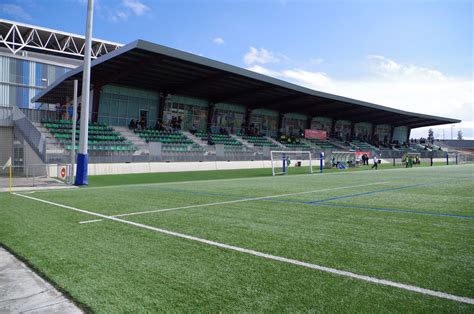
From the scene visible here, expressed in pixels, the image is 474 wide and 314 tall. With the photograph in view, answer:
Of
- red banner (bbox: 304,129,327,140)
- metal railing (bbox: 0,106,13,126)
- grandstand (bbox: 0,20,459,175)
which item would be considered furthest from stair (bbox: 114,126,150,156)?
red banner (bbox: 304,129,327,140)

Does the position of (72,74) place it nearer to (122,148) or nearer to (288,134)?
(122,148)

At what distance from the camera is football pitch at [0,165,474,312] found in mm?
3186

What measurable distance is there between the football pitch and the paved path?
0.13 meters

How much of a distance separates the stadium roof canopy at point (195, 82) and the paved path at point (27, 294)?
23671 millimetres

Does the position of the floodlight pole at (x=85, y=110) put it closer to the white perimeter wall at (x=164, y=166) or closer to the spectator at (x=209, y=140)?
the white perimeter wall at (x=164, y=166)

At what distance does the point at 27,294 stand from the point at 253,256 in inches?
97.2

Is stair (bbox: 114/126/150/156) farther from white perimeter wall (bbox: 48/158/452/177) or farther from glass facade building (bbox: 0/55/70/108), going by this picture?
glass facade building (bbox: 0/55/70/108)

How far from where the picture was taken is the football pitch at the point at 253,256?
10.5 feet

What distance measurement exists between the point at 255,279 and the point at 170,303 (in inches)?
36.8

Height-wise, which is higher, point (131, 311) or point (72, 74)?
point (72, 74)

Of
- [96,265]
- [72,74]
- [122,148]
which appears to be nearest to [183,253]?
[96,265]

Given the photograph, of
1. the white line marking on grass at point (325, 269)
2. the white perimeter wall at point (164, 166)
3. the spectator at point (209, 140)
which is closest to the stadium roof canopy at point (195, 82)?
the spectator at point (209, 140)

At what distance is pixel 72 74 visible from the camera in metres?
29.7

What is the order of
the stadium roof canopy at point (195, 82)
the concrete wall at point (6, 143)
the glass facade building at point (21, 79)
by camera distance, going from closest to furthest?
the concrete wall at point (6, 143) < the stadium roof canopy at point (195, 82) < the glass facade building at point (21, 79)
